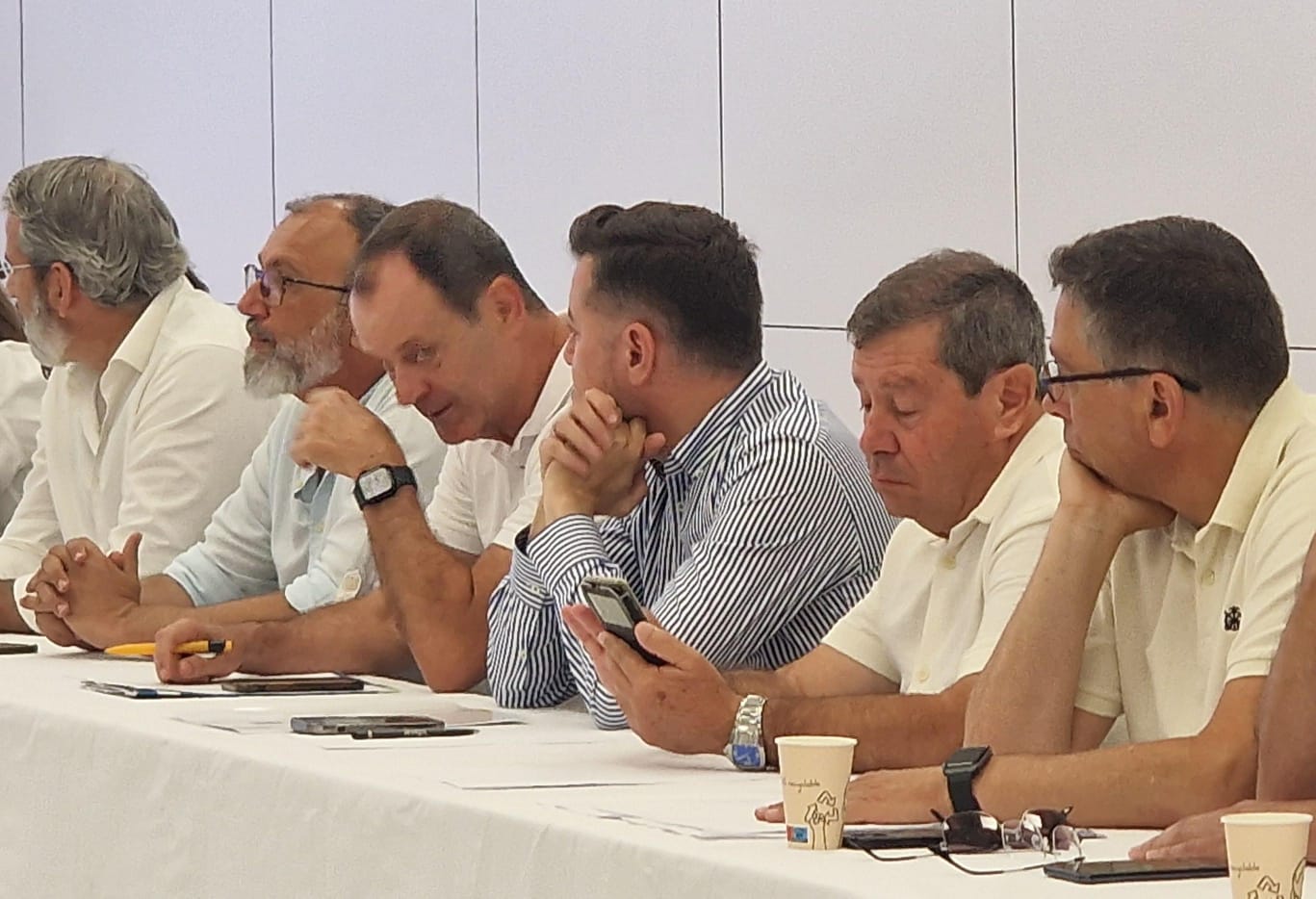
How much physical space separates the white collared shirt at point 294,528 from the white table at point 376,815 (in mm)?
614

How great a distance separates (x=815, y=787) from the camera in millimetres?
1988

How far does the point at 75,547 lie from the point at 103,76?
4.02 meters

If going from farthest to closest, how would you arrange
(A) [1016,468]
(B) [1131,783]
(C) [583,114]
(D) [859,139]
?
(C) [583,114] < (D) [859,139] < (A) [1016,468] < (B) [1131,783]

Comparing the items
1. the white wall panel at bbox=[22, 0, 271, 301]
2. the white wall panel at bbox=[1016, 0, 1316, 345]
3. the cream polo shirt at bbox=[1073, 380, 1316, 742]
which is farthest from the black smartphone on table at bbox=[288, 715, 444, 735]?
the white wall panel at bbox=[22, 0, 271, 301]

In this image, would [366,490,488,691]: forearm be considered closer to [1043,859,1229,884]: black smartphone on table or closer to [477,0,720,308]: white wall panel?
[477,0,720,308]: white wall panel

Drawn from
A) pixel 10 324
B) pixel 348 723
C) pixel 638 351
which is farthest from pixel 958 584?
pixel 10 324

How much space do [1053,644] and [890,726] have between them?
0.27m

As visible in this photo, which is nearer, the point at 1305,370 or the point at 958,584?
the point at 958,584

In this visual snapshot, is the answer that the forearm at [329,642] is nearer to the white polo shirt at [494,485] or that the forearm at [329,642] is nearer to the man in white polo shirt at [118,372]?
the white polo shirt at [494,485]

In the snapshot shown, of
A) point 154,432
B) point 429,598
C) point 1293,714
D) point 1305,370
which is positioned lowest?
point 429,598

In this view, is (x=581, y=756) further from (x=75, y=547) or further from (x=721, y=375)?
(x=75, y=547)

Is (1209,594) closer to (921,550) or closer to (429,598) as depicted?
(921,550)

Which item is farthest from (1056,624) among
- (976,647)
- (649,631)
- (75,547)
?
(75,547)

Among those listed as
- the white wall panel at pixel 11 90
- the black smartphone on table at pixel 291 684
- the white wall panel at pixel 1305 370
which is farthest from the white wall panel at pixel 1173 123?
the white wall panel at pixel 11 90
